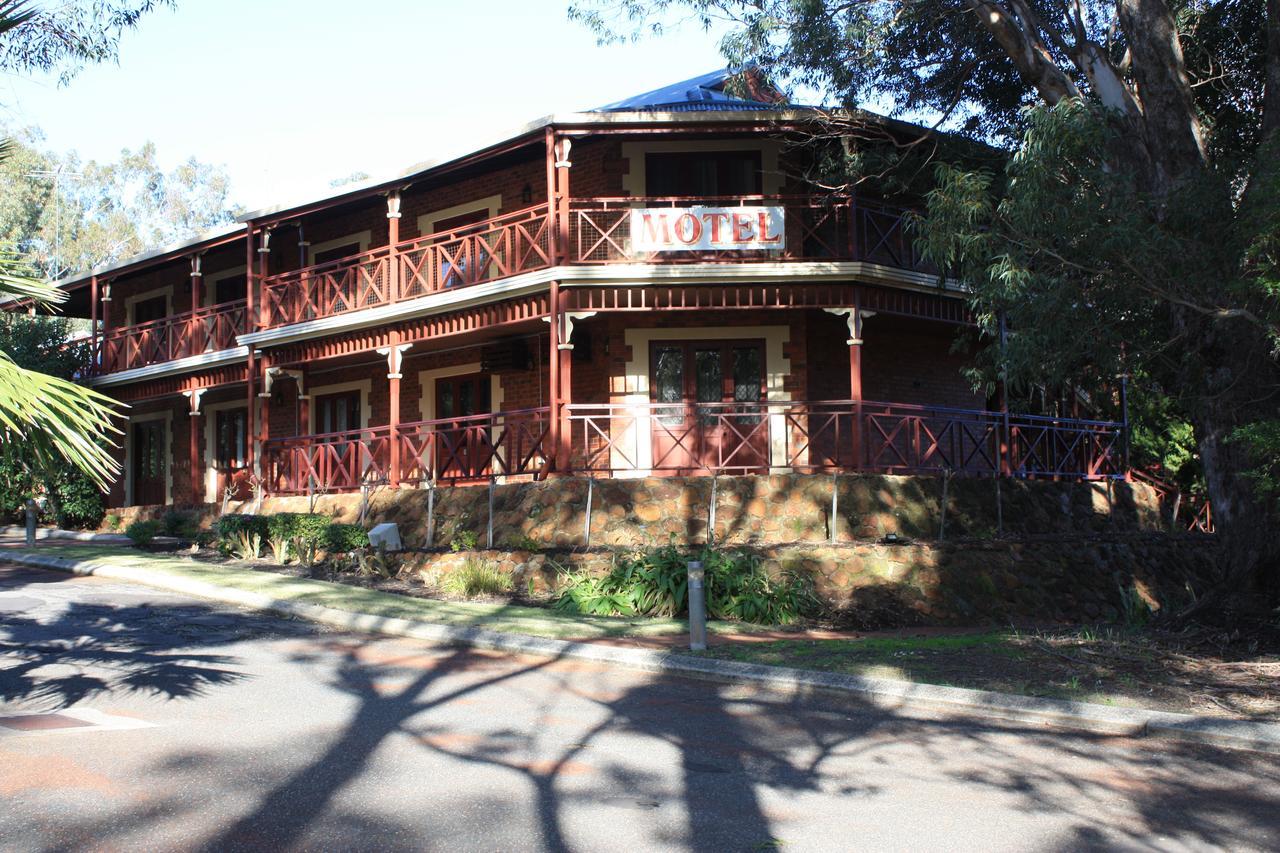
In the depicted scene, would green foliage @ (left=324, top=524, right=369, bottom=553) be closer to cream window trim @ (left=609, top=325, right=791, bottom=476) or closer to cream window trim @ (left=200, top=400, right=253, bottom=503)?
cream window trim @ (left=609, top=325, right=791, bottom=476)

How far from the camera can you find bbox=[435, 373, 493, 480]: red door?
18062 millimetres

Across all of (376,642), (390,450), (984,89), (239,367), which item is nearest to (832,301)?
(984,89)

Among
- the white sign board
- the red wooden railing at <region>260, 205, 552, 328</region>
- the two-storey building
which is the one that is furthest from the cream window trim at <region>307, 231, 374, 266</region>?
the white sign board

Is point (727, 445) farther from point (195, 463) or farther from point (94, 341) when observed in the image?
point (94, 341)

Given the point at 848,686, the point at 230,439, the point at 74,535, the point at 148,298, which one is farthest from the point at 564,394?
the point at 148,298

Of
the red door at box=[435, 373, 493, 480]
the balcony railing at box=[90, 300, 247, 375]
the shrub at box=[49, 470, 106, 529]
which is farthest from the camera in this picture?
the shrub at box=[49, 470, 106, 529]

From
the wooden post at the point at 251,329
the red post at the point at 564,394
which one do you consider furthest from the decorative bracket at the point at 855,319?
the wooden post at the point at 251,329

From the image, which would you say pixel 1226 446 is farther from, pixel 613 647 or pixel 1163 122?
pixel 613 647

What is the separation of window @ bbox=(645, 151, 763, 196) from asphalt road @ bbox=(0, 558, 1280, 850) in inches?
426

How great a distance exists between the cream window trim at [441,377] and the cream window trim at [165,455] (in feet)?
30.3

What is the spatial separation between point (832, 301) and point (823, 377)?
2469 millimetres

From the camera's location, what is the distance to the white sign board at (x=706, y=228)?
1703 centimetres

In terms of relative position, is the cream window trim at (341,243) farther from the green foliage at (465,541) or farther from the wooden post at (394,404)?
the green foliage at (465,541)

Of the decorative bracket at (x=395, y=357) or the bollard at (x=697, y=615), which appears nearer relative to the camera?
the bollard at (x=697, y=615)
